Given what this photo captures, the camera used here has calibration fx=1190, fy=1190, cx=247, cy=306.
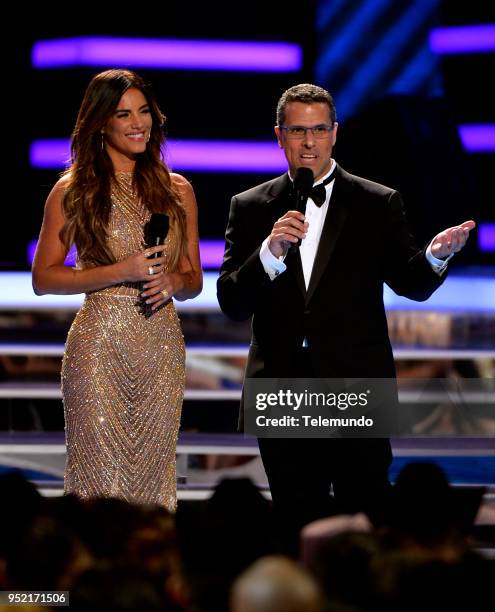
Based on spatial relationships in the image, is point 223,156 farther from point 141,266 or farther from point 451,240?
point 451,240

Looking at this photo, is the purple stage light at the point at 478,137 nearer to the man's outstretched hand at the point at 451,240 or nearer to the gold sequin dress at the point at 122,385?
the gold sequin dress at the point at 122,385

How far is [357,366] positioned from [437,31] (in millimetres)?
5022

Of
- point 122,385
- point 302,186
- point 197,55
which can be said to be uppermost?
point 197,55

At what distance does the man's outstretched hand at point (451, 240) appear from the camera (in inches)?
108

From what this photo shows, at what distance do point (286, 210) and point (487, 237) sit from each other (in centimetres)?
422

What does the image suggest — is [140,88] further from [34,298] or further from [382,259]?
[34,298]

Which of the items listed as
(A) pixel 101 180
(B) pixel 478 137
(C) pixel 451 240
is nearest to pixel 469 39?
(B) pixel 478 137

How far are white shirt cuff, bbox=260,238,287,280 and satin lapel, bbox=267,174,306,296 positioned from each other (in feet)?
0.34

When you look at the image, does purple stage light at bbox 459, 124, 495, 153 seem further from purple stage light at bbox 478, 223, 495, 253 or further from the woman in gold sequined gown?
the woman in gold sequined gown

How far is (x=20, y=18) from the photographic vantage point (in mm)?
7535

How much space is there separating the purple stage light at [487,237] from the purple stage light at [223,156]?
1.24 m

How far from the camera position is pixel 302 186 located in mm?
2807

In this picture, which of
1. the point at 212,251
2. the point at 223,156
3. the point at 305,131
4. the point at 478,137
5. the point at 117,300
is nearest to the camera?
the point at 305,131

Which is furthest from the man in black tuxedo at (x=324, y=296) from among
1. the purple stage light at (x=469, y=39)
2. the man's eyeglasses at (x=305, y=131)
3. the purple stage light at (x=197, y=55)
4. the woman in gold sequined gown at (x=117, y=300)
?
the purple stage light at (x=469, y=39)
